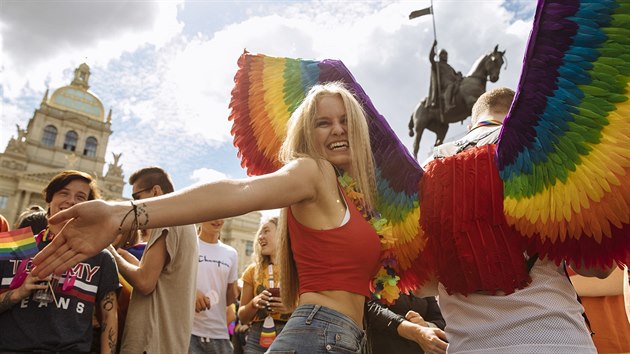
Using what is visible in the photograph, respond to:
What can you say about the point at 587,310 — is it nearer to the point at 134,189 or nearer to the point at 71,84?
the point at 134,189

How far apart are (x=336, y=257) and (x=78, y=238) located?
79 centimetres

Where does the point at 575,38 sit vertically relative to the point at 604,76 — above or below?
above

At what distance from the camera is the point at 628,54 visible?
1271 millimetres

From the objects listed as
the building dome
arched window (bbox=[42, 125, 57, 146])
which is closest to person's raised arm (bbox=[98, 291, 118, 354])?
arched window (bbox=[42, 125, 57, 146])

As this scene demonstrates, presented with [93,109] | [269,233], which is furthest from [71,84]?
[269,233]

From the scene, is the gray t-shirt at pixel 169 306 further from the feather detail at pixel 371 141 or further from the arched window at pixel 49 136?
the arched window at pixel 49 136

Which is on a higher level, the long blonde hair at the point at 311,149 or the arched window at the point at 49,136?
the arched window at the point at 49,136

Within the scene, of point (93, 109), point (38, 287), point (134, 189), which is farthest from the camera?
point (93, 109)

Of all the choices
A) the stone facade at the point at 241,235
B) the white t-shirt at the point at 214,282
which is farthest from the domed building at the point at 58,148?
the white t-shirt at the point at 214,282

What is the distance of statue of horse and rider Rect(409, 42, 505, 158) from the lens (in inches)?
403

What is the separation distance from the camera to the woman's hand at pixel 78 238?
111cm

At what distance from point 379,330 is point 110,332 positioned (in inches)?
65.7

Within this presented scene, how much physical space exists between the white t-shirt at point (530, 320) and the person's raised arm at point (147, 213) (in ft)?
2.70

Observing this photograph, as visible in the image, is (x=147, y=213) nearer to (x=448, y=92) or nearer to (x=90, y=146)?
(x=448, y=92)
